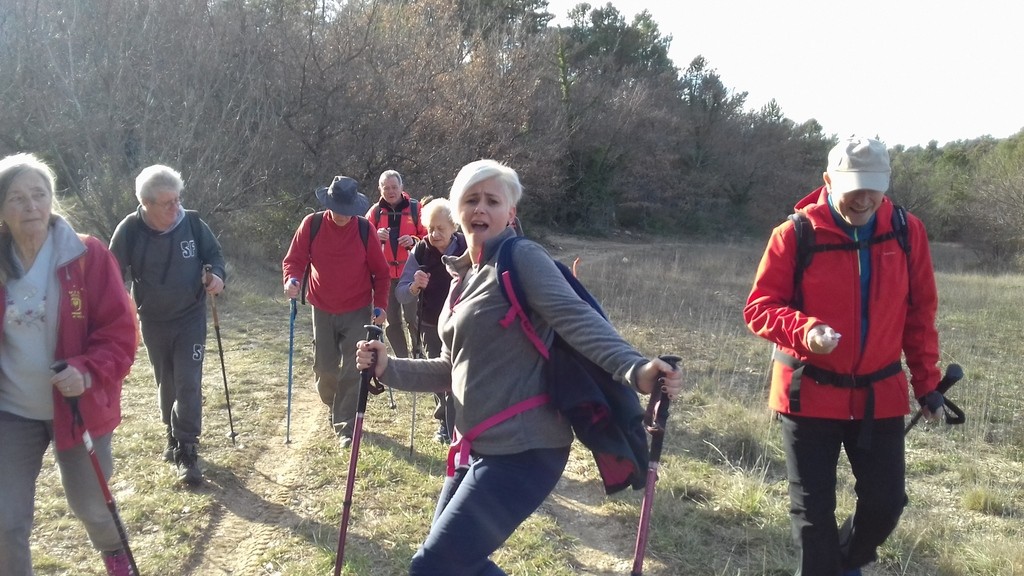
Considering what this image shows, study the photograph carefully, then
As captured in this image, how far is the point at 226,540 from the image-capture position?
179 inches

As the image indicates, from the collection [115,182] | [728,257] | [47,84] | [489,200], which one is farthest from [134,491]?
[728,257]

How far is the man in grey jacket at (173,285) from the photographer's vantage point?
16.1 feet

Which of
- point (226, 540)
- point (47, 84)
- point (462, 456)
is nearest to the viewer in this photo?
point (462, 456)

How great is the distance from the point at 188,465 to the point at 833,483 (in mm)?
4069

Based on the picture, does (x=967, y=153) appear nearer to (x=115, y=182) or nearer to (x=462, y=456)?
(x=115, y=182)

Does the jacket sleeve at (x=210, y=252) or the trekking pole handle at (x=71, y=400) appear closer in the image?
the trekking pole handle at (x=71, y=400)

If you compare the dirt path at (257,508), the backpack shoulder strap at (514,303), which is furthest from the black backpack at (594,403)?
the dirt path at (257,508)

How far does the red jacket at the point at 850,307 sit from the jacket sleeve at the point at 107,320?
2599 millimetres

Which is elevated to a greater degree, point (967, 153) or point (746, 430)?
point (967, 153)

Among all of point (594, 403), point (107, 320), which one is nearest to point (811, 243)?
point (594, 403)

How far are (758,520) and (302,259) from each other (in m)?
3.81

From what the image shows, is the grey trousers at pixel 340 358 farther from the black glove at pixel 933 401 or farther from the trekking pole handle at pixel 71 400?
the black glove at pixel 933 401

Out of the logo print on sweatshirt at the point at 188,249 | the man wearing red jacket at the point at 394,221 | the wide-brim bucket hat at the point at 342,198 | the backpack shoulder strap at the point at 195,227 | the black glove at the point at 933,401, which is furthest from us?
the man wearing red jacket at the point at 394,221

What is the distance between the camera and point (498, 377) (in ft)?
8.61
